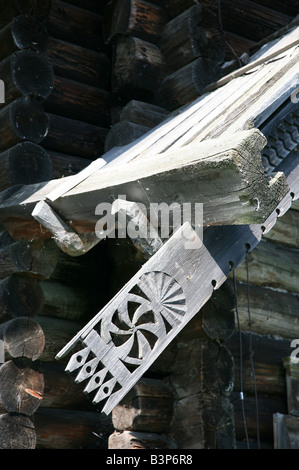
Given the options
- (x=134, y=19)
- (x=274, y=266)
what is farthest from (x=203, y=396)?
(x=134, y=19)

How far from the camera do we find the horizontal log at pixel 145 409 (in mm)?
5078

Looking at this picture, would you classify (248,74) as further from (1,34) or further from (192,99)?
(1,34)

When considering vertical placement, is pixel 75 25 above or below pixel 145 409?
above

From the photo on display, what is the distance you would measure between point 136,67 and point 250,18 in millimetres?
1246

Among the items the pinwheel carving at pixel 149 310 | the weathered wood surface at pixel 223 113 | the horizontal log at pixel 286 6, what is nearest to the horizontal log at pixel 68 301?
the weathered wood surface at pixel 223 113

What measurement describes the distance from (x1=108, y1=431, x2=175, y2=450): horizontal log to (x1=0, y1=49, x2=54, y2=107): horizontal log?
222 cm

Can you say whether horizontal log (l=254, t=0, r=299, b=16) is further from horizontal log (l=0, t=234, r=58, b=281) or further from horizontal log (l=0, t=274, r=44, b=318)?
horizontal log (l=0, t=274, r=44, b=318)

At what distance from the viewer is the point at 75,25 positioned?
19.7ft

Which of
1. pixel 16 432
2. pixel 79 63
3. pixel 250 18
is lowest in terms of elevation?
pixel 16 432

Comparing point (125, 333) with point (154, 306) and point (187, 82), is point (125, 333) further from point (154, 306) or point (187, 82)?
point (187, 82)

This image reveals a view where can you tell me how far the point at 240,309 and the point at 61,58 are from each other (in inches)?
89.0

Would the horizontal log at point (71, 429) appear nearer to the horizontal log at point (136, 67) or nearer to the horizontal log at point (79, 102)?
the horizontal log at point (79, 102)

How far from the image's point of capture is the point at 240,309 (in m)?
5.99

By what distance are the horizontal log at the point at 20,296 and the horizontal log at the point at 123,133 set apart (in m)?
1.36
